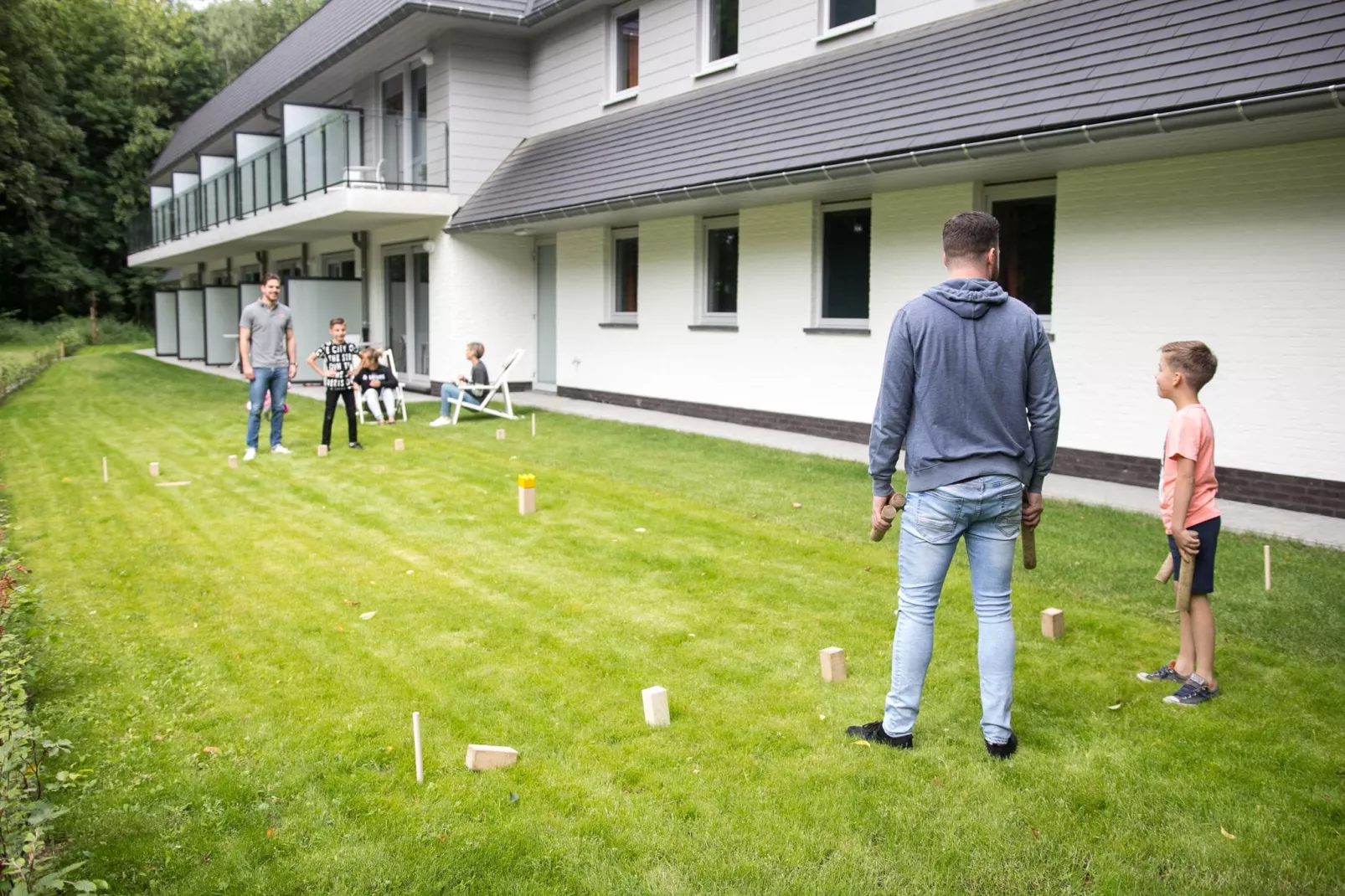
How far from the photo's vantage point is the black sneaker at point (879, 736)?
4273 millimetres

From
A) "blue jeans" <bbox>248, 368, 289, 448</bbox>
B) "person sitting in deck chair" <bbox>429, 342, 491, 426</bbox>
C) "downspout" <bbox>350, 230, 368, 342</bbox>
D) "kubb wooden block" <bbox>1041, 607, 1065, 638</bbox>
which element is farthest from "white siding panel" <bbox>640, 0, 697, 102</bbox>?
"kubb wooden block" <bbox>1041, 607, 1065, 638</bbox>

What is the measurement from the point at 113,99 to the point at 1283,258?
5449cm

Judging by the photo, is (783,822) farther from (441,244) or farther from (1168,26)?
(441,244)

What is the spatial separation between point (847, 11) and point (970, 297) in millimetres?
11139

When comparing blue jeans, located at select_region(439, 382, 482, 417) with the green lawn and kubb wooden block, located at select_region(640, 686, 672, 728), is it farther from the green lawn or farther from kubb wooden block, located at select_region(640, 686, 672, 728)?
kubb wooden block, located at select_region(640, 686, 672, 728)

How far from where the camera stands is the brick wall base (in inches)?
348

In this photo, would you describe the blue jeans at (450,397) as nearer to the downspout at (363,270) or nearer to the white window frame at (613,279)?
the white window frame at (613,279)

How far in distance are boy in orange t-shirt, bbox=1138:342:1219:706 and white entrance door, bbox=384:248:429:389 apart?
1810cm

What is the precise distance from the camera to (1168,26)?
9219 mm

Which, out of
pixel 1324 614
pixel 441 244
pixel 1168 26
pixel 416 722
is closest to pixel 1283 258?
pixel 1168 26

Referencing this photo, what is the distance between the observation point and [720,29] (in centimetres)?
1605

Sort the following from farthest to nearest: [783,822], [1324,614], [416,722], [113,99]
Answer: [113,99] < [1324,614] < [416,722] < [783,822]

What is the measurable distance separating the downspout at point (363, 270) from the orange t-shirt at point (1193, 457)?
20455 mm

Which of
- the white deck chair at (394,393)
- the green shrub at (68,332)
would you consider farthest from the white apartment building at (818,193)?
the green shrub at (68,332)
